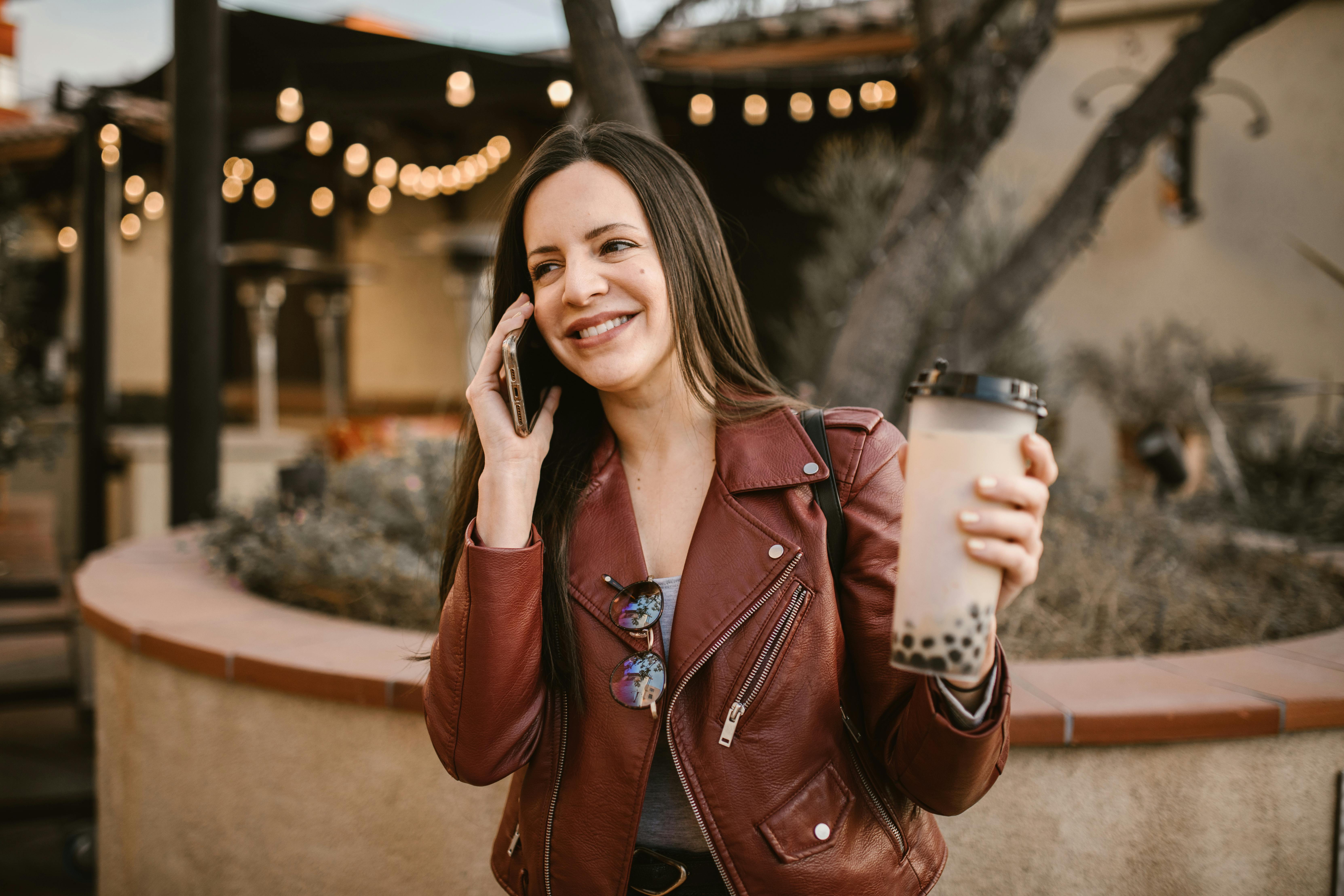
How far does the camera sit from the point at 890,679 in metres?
1.12

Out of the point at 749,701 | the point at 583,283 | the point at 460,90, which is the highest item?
the point at 460,90

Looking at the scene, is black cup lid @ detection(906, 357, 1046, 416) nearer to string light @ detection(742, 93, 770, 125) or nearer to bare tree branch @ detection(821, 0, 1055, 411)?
bare tree branch @ detection(821, 0, 1055, 411)

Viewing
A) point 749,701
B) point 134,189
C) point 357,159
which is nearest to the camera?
point 749,701

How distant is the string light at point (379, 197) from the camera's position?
8.84 metres

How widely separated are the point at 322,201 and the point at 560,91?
4044 mm

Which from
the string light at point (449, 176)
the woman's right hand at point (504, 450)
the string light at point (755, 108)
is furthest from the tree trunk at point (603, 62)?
the string light at point (449, 176)

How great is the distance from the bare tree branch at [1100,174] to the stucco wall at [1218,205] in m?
3.76

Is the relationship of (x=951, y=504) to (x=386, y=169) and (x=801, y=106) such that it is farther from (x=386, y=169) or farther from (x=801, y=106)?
(x=386, y=169)

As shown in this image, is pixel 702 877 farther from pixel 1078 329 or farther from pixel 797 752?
pixel 1078 329

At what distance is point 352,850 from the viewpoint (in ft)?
6.55

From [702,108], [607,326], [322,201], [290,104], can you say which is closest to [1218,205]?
[702,108]

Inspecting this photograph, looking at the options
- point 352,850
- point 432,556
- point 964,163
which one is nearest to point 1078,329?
point 964,163

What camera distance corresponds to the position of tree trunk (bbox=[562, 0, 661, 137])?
269 cm

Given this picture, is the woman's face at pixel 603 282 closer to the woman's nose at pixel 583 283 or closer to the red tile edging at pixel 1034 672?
the woman's nose at pixel 583 283
